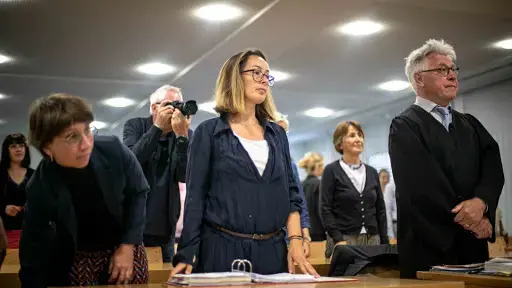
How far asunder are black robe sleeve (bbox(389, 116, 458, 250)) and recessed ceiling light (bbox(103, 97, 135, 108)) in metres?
5.26

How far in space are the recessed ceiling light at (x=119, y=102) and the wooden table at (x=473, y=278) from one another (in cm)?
583

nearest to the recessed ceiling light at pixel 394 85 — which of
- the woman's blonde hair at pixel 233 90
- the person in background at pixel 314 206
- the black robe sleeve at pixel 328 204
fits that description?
the person in background at pixel 314 206

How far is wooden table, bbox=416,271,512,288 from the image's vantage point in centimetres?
173

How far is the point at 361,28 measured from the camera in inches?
205

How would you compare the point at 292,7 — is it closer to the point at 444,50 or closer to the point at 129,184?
the point at 444,50

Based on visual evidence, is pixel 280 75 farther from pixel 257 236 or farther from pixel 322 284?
pixel 322 284

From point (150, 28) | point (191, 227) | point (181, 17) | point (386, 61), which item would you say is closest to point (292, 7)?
point (181, 17)

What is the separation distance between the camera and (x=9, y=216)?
404 centimetres

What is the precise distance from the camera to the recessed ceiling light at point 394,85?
23.2ft

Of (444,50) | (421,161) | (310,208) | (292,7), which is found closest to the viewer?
(421,161)

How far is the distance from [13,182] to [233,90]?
265 cm

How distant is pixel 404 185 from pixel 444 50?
685mm

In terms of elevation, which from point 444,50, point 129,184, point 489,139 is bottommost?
point 129,184

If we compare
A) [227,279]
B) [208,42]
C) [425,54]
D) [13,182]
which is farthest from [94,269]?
[208,42]
